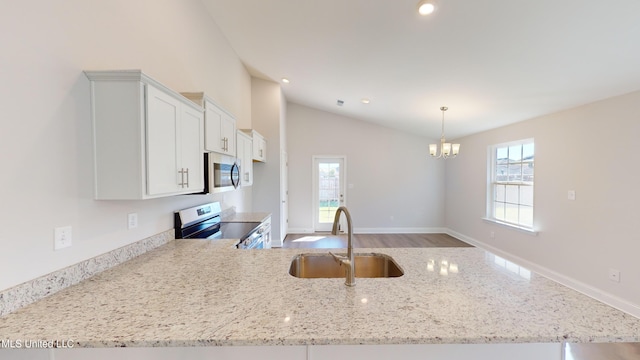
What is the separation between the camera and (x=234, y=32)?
11.2ft

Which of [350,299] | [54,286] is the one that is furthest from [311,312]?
[54,286]

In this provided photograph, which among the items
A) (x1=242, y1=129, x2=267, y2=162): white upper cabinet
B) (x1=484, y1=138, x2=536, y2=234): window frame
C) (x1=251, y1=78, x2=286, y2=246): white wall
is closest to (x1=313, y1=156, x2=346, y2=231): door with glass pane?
→ (x1=251, y1=78, x2=286, y2=246): white wall

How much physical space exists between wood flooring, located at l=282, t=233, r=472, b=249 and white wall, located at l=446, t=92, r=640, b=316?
4.62ft

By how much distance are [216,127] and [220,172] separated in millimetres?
437

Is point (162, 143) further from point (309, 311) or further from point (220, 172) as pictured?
point (309, 311)

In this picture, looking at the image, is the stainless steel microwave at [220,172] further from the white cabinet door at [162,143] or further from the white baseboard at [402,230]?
the white baseboard at [402,230]

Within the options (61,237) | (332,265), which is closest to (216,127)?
(61,237)

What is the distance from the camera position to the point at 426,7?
2.09 m

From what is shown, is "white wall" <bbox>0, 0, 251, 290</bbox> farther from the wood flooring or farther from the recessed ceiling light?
the wood flooring

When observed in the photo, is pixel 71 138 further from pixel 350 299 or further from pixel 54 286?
pixel 350 299

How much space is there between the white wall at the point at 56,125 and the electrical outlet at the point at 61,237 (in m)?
0.02

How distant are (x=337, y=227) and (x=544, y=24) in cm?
231

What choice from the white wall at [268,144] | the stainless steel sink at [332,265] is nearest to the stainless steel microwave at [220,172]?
the stainless steel sink at [332,265]

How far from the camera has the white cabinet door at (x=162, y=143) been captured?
1483mm
